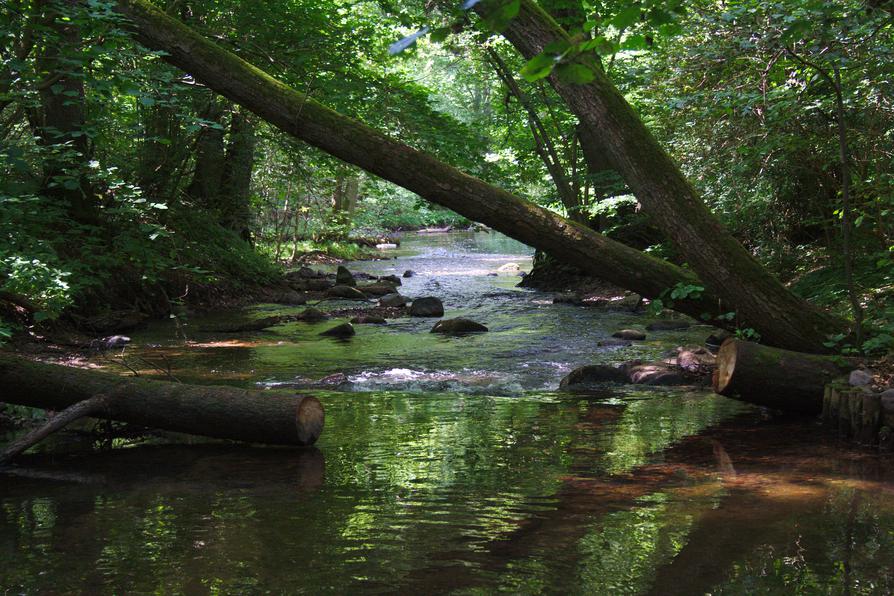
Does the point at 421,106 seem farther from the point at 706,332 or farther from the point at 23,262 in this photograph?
the point at 23,262

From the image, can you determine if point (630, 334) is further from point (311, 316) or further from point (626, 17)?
point (626, 17)

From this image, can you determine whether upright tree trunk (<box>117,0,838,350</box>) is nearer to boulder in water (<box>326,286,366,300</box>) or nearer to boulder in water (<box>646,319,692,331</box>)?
boulder in water (<box>646,319,692,331</box>)

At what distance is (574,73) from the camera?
2361 millimetres

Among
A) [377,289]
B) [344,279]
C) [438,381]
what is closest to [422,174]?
[438,381]

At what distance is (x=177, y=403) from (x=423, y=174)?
11.4 feet

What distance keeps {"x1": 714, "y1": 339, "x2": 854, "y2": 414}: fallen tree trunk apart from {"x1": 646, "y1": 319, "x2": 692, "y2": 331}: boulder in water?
5.00 meters

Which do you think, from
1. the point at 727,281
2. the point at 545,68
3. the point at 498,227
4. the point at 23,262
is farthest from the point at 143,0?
the point at 545,68

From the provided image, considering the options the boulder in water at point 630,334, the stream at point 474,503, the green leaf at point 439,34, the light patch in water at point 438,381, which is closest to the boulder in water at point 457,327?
the boulder in water at point 630,334

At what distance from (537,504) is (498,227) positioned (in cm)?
403

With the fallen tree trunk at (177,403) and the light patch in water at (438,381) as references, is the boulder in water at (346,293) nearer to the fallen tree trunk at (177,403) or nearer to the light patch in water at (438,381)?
the light patch in water at (438,381)

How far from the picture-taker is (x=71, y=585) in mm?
3020

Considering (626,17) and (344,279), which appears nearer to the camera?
(626,17)

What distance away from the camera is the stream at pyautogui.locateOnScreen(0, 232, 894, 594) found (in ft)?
10.3

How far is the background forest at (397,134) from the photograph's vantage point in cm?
640
